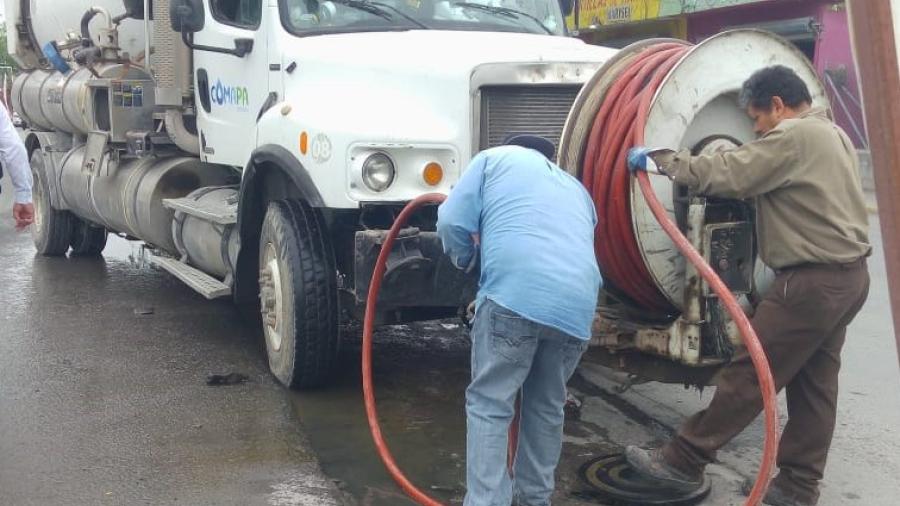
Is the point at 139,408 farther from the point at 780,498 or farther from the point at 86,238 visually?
the point at 86,238

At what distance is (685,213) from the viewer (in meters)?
4.55

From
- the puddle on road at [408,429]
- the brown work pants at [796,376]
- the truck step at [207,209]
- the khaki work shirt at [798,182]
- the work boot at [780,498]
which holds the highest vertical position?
the khaki work shirt at [798,182]

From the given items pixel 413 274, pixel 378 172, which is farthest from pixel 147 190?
pixel 413 274

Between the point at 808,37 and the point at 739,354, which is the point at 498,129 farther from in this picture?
the point at 808,37

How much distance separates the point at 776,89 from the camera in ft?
14.0

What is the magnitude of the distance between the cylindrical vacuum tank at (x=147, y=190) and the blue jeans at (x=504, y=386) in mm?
4400

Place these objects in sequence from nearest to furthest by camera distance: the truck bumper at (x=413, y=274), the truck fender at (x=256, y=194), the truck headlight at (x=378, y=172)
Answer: the truck bumper at (x=413, y=274)
the truck headlight at (x=378, y=172)
the truck fender at (x=256, y=194)

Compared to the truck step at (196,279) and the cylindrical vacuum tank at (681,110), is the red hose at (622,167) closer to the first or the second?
the cylindrical vacuum tank at (681,110)

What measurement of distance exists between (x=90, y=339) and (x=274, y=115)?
2.37m

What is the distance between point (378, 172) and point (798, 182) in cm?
198

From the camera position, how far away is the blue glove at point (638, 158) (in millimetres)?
4199

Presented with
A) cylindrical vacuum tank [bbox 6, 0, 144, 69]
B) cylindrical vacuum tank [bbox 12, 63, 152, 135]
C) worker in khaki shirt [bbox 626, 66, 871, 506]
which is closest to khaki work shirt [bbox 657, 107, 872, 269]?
worker in khaki shirt [bbox 626, 66, 871, 506]

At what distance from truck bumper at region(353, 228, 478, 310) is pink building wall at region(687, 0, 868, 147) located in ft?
40.9

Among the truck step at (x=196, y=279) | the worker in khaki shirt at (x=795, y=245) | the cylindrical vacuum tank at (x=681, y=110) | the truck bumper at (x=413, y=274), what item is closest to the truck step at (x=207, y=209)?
the truck step at (x=196, y=279)
